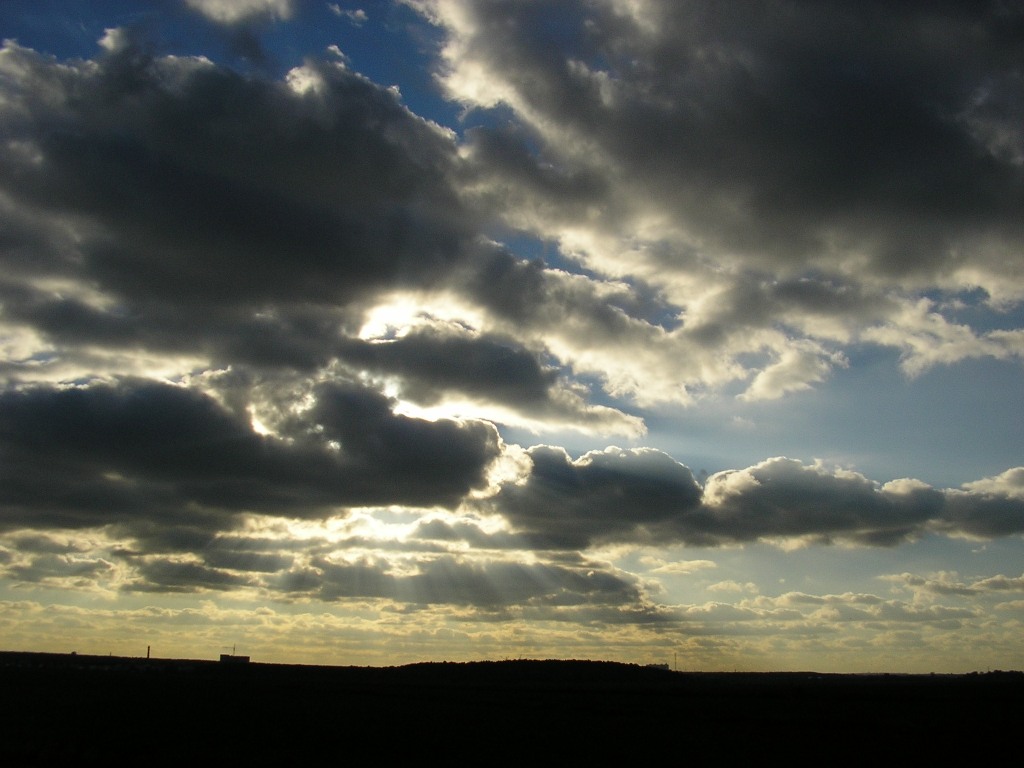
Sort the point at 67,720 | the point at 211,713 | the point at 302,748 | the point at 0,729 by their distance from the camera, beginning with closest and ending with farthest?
the point at 302,748
the point at 0,729
the point at 67,720
the point at 211,713

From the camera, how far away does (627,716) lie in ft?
299

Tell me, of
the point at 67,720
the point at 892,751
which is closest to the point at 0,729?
the point at 67,720

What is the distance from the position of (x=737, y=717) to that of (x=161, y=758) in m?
56.0

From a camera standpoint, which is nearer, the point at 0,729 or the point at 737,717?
the point at 0,729

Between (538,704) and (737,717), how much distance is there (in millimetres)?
28716

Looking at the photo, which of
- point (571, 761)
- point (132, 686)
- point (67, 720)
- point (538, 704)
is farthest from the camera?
point (132, 686)

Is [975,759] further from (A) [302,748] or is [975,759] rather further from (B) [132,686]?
(B) [132,686]

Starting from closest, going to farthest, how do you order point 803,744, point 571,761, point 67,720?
point 571,761 < point 803,744 < point 67,720

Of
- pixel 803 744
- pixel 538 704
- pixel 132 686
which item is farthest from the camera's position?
pixel 132 686

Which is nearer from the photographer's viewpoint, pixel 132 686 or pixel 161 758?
pixel 161 758

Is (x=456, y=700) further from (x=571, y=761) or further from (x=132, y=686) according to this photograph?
(x=571, y=761)

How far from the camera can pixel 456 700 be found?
396ft

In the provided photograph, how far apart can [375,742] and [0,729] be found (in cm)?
3200

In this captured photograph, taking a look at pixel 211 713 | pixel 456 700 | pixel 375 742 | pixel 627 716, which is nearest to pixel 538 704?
pixel 456 700
